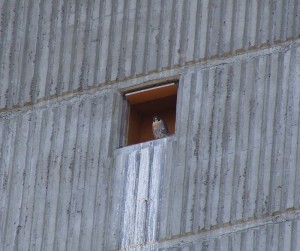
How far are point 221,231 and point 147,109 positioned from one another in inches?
85.7

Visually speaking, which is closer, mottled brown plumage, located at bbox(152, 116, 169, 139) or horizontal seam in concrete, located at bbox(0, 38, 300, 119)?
horizontal seam in concrete, located at bbox(0, 38, 300, 119)

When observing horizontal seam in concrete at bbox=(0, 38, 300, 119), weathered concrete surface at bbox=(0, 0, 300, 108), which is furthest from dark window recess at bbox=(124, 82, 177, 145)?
weathered concrete surface at bbox=(0, 0, 300, 108)

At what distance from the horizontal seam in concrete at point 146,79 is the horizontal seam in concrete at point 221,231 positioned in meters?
1.86

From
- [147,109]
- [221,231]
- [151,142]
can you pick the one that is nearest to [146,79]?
[147,109]

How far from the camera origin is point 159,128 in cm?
2748

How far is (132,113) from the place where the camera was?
27906mm

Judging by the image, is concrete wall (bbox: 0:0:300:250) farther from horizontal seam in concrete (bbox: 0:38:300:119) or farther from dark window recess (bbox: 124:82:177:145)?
dark window recess (bbox: 124:82:177:145)

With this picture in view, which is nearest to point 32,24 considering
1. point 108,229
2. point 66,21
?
point 66,21

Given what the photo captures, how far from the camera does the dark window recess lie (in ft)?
90.7

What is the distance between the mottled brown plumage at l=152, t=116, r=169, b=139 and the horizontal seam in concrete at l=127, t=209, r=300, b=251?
1272mm

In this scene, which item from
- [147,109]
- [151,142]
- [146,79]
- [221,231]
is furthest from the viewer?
[147,109]

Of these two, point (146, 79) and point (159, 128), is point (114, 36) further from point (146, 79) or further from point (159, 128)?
point (159, 128)

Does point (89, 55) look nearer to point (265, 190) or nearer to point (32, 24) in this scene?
point (32, 24)

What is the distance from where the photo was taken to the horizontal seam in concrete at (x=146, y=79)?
27000mm
